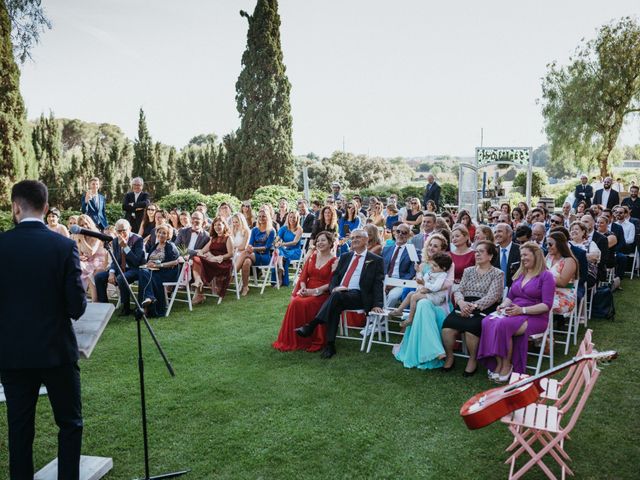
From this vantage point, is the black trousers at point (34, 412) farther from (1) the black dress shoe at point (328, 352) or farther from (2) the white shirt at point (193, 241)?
(2) the white shirt at point (193, 241)

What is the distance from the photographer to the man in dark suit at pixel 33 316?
8.91 feet

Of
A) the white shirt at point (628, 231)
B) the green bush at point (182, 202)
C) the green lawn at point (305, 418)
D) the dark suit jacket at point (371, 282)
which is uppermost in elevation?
the green bush at point (182, 202)

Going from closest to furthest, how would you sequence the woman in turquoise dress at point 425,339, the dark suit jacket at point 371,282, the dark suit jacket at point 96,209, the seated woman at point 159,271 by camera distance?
1. the woman in turquoise dress at point 425,339
2. the dark suit jacket at point 371,282
3. the seated woman at point 159,271
4. the dark suit jacket at point 96,209

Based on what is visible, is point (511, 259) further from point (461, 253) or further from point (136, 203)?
point (136, 203)

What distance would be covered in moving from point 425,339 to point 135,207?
7.17 m

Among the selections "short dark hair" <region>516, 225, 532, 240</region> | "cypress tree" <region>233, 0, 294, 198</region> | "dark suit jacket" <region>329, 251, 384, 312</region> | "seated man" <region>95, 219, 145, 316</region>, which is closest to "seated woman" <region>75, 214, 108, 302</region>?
"seated man" <region>95, 219, 145, 316</region>

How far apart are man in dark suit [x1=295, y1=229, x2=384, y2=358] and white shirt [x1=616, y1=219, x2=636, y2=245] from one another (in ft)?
19.5

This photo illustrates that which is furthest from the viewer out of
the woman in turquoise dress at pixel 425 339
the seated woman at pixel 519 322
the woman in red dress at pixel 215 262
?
the woman in red dress at pixel 215 262

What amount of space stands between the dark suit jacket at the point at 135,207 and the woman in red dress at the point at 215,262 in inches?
90.4

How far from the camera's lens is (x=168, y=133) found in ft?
159

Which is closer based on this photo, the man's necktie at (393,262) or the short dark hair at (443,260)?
the short dark hair at (443,260)

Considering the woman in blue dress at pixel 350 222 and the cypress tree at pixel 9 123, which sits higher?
the cypress tree at pixel 9 123

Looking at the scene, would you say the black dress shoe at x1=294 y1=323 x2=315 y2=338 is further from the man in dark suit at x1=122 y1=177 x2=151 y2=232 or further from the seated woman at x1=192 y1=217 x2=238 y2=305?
the man in dark suit at x1=122 y1=177 x2=151 y2=232

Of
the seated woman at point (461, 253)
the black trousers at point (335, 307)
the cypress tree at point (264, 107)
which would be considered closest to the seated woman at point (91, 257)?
the black trousers at point (335, 307)
